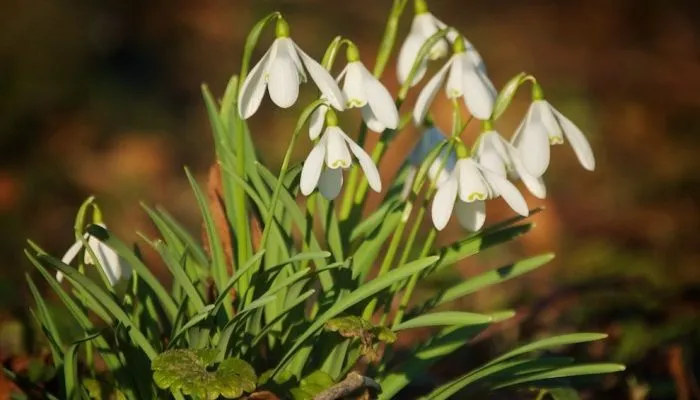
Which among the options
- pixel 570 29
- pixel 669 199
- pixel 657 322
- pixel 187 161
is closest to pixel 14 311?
pixel 657 322

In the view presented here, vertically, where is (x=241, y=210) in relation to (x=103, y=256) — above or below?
above

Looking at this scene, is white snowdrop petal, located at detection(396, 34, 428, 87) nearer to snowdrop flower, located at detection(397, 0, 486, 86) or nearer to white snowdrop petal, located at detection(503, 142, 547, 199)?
snowdrop flower, located at detection(397, 0, 486, 86)

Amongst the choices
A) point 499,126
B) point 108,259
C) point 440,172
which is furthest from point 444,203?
point 499,126

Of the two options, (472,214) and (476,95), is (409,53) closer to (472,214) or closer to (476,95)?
(476,95)

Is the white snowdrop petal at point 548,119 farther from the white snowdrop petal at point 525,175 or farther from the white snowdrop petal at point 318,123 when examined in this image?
the white snowdrop petal at point 318,123

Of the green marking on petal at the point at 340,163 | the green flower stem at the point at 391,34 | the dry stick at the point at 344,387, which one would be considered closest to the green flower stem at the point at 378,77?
the green flower stem at the point at 391,34

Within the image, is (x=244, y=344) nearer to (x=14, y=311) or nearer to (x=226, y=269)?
(x=226, y=269)

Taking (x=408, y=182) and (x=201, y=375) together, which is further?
(x=408, y=182)
